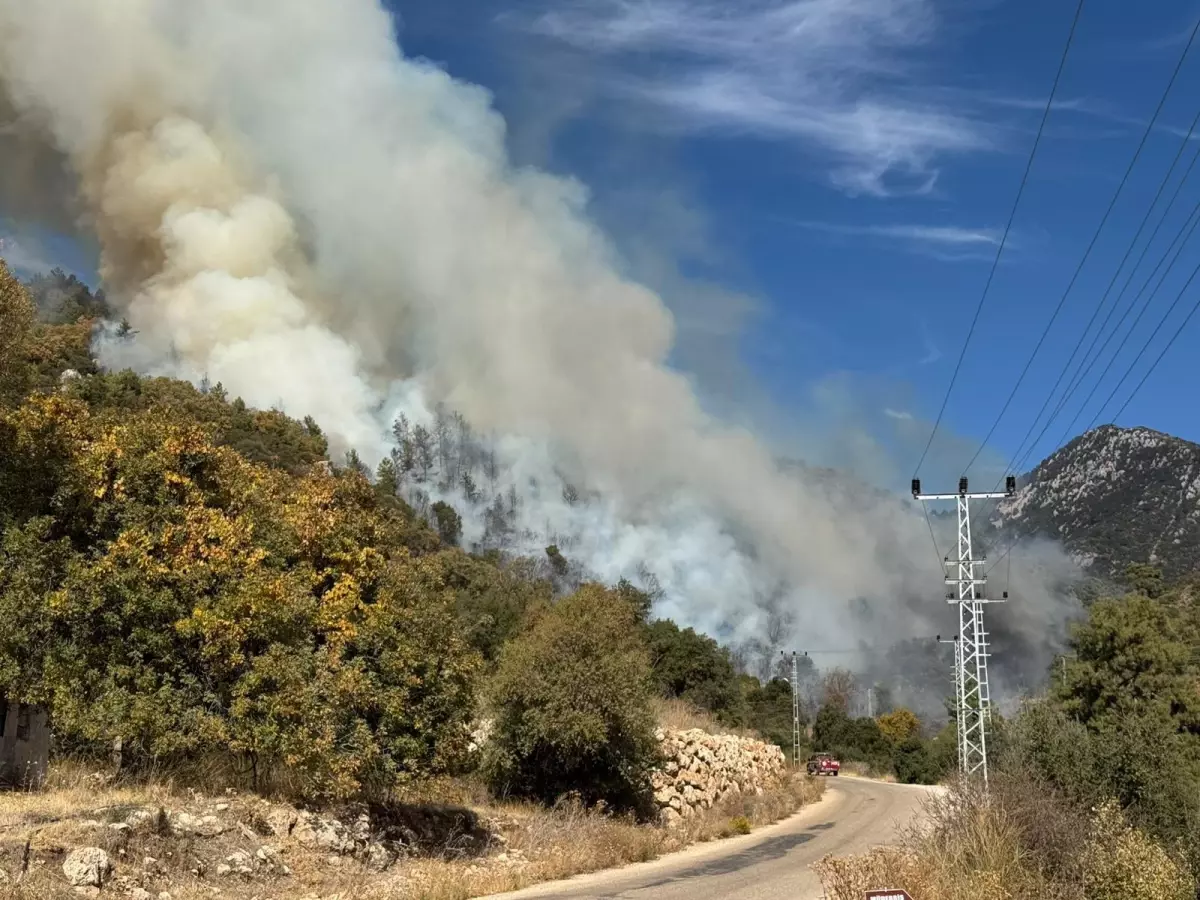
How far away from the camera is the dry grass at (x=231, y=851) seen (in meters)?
11.7

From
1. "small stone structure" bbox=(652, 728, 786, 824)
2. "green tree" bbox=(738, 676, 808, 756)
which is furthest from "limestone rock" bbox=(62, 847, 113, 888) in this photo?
"green tree" bbox=(738, 676, 808, 756)

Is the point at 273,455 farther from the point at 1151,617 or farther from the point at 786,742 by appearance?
the point at 1151,617

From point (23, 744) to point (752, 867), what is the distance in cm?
1389

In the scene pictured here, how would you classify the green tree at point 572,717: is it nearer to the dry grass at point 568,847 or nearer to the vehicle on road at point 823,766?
the dry grass at point 568,847

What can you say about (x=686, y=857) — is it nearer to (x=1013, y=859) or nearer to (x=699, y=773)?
(x=699, y=773)

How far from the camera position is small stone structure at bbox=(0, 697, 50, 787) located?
48.8 ft

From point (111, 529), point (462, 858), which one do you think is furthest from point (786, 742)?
point (111, 529)

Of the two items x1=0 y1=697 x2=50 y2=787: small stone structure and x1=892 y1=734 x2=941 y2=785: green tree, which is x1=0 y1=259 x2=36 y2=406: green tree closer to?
x1=0 y1=697 x2=50 y2=787: small stone structure

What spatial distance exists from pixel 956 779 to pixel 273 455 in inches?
2346

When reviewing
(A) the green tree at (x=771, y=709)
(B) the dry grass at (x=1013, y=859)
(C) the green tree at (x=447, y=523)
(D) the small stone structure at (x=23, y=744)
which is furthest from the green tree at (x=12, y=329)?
(C) the green tree at (x=447, y=523)

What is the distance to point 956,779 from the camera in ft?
49.3

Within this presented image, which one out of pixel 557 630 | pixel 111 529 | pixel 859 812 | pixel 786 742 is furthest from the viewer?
pixel 786 742

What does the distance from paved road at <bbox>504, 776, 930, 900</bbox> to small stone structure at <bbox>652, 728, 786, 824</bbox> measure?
8.41 feet

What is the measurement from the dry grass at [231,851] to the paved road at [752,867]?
2.51 ft
